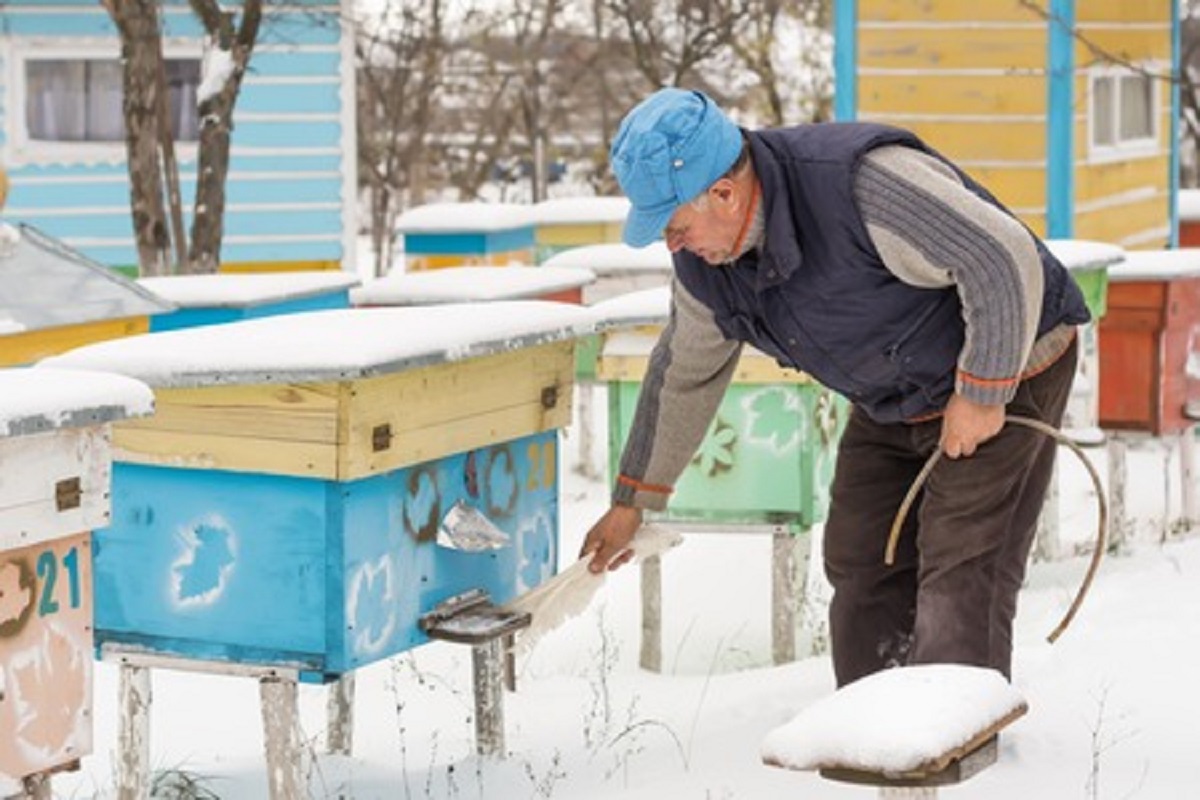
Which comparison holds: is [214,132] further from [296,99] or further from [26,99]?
[26,99]

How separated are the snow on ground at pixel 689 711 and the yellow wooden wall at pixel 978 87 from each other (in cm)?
329

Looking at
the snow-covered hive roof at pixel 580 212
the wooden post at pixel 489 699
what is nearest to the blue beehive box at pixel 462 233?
the snow-covered hive roof at pixel 580 212

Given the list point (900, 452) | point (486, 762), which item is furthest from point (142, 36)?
point (900, 452)

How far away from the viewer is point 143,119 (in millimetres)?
11312

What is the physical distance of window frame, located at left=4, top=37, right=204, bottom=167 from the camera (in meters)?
14.7

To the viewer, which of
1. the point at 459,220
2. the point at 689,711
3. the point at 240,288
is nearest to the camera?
the point at 689,711

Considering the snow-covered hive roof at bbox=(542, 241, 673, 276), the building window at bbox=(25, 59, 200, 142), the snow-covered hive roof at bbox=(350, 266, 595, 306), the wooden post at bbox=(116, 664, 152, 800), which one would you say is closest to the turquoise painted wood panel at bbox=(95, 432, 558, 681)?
the wooden post at bbox=(116, 664, 152, 800)

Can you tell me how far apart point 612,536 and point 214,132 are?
7.42 metres

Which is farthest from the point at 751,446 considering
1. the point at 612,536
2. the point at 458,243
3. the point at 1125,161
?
the point at 458,243

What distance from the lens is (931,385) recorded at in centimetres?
434

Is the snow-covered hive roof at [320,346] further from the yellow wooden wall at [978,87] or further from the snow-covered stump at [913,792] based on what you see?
the yellow wooden wall at [978,87]

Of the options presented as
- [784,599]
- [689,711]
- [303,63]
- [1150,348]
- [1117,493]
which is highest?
[303,63]

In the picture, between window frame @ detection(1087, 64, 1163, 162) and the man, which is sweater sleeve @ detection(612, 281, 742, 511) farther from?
window frame @ detection(1087, 64, 1163, 162)

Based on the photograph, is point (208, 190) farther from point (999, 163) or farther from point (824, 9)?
point (824, 9)
